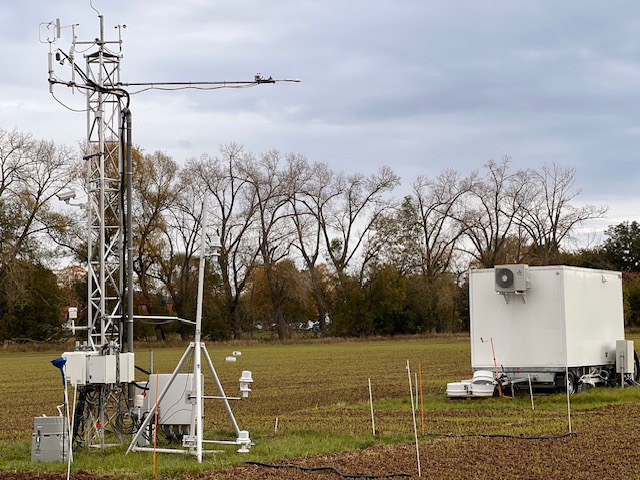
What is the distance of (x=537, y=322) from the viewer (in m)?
24.6

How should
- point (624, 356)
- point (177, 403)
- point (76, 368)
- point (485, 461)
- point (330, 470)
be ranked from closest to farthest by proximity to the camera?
point (330, 470) < point (485, 461) < point (177, 403) < point (76, 368) < point (624, 356)

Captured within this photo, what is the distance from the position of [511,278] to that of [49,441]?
44.6 ft

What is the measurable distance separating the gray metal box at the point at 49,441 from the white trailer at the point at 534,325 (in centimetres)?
1298

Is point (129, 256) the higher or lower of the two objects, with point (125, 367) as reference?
higher

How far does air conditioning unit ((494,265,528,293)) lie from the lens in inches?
968

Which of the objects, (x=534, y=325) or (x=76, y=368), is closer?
(x=76, y=368)

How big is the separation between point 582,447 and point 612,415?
5270 millimetres

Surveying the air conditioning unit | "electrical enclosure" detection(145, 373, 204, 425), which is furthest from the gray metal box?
the air conditioning unit

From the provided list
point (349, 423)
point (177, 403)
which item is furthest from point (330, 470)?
point (349, 423)

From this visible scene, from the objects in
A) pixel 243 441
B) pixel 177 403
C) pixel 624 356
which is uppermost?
pixel 624 356

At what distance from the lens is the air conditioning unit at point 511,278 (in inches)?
968

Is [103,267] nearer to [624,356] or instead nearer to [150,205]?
[624,356]

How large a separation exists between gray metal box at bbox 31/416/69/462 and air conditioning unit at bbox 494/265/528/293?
1313 centimetres

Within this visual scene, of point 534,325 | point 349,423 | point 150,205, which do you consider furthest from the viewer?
point 150,205
